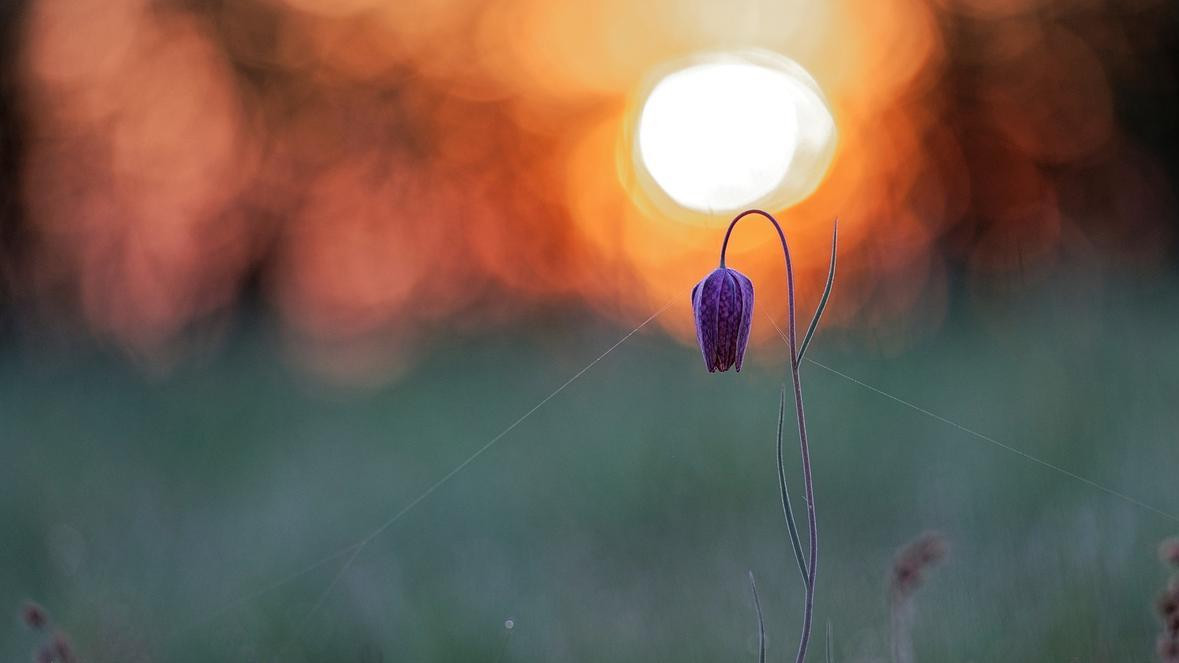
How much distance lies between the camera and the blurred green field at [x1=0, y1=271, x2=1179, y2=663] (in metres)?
1.87

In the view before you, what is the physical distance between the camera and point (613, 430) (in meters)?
3.58

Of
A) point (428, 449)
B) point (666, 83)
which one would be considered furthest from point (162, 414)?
point (666, 83)

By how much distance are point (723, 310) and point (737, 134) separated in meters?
4.07

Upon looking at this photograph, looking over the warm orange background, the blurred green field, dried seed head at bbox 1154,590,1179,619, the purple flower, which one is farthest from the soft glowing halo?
dried seed head at bbox 1154,590,1179,619

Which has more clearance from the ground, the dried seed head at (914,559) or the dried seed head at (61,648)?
the dried seed head at (914,559)

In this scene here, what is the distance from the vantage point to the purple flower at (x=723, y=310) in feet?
4.83

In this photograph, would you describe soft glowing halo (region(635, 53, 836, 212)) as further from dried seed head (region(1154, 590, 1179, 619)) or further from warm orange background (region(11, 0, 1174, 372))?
dried seed head (region(1154, 590, 1179, 619))

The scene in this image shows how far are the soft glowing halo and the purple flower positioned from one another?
2.96 m

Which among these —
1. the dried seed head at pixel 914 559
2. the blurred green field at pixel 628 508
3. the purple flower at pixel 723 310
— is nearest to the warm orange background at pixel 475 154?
the blurred green field at pixel 628 508

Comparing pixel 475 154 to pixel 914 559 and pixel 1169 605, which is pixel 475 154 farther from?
pixel 1169 605

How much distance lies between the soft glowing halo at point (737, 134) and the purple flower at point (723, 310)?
296 centimetres

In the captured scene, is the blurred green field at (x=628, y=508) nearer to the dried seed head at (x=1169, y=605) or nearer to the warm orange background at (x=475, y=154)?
the dried seed head at (x=1169, y=605)

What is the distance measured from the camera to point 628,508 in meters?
2.89

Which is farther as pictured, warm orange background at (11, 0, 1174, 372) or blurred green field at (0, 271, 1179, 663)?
warm orange background at (11, 0, 1174, 372)
